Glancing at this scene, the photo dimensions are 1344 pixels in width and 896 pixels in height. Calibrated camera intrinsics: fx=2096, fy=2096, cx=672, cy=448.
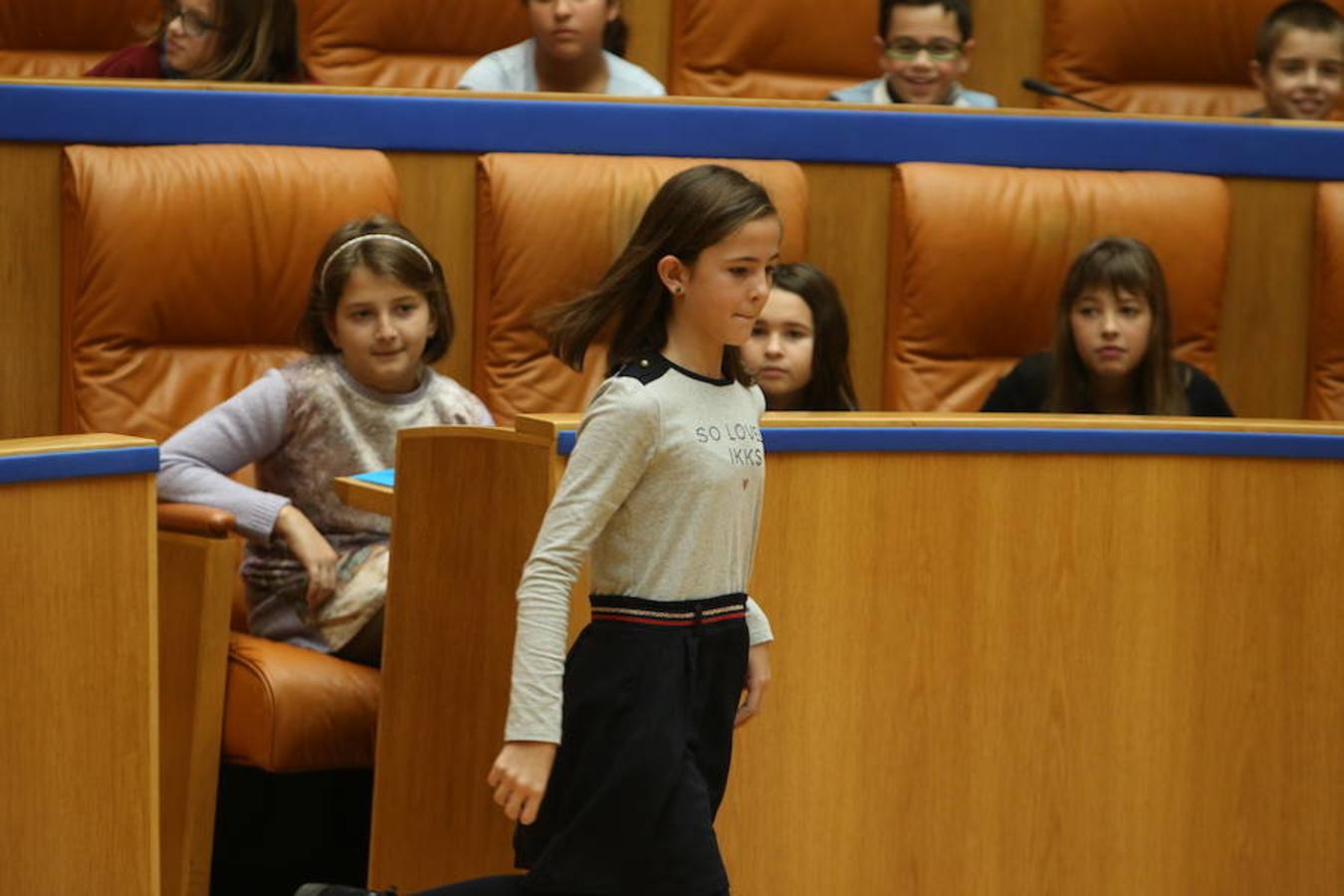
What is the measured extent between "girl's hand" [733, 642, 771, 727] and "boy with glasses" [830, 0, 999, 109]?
96 centimetres

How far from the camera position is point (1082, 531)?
3.91 ft

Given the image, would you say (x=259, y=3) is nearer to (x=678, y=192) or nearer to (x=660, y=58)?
(x=660, y=58)

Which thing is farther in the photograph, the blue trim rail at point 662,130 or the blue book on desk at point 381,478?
the blue trim rail at point 662,130

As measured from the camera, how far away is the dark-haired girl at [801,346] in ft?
4.71

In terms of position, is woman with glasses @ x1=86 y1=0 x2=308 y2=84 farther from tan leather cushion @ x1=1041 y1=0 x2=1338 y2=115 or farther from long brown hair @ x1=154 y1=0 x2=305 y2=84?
tan leather cushion @ x1=1041 y1=0 x2=1338 y2=115

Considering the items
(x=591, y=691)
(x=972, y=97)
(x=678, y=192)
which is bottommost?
(x=591, y=691)

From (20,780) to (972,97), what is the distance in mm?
1205

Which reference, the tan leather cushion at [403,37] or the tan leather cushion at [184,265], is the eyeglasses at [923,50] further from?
the tan leather cushion at [184,265]

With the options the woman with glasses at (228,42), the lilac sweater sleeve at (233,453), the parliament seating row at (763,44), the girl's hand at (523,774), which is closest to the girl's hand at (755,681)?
the girl's hand at (523,774)

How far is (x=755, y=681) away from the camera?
3.25 ft

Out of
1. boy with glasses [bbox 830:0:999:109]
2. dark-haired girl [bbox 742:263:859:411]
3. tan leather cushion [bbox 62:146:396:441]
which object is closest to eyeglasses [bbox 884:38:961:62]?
boy with glasses [bbox 830:0:999:109]

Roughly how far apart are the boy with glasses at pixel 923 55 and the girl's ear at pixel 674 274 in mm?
954

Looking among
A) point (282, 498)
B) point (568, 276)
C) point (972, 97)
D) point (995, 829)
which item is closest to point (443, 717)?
point (282, 498)

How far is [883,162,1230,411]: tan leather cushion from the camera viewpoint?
62.9 inches
